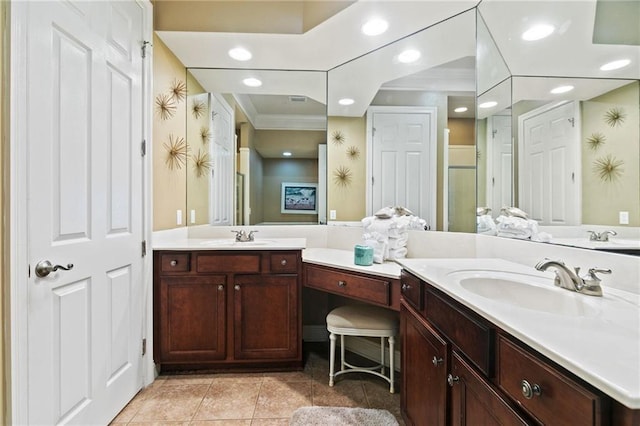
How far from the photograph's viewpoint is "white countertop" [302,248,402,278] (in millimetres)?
1674

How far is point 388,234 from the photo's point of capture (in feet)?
6.55

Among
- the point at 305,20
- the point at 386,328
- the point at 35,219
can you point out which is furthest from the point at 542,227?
the point at 35,219

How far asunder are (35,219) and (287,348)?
1571 mm

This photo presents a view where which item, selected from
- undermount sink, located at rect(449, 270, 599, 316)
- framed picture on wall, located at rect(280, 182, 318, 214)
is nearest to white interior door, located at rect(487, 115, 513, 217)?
undermount sink, located at rect(449, 270, 599, 316)

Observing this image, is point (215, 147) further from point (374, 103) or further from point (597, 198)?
point (597, 198)

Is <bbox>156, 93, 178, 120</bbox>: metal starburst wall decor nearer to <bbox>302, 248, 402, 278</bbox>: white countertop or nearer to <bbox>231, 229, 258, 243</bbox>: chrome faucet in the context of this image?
<bbox>231, 229, 258, 243</bbox>: chrome faucet

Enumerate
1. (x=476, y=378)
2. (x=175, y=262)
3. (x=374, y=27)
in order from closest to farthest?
1. (x=476, y=378)
2. (x=374, y=27)
3. (x=175, y=262)

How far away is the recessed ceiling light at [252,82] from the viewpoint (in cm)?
254

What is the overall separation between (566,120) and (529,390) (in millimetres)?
1080

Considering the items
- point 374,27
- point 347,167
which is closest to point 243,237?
point 347,167

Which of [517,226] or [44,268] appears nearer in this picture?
[44,268]

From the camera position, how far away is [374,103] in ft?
7.86

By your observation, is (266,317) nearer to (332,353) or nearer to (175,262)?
(332,353)

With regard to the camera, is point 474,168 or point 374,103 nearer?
point 474,168
